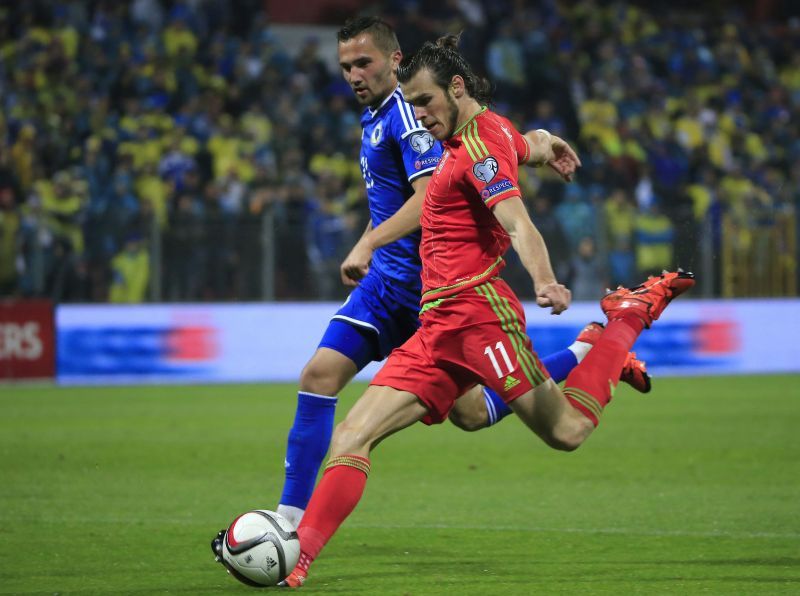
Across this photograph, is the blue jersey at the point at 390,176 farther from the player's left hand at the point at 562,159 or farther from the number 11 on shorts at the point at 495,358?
the number 11 on shorts at the point at 495,358

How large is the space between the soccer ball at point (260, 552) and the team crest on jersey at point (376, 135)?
6.41 feet

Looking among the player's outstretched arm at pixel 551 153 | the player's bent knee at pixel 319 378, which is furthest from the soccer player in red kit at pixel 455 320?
the player's bent knee at pixel 319 378

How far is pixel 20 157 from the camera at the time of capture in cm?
1777

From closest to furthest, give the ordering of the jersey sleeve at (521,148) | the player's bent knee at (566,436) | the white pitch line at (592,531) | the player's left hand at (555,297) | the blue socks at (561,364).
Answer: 1. the player's left hand at (555,297)
2. the player's bent knee at (566,436)
3. the jersey sleeve at (521,148)
4. the blue socks at (561,364)
5. the white pitch line at (592,531)

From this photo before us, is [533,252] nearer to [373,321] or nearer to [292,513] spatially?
[373,321]

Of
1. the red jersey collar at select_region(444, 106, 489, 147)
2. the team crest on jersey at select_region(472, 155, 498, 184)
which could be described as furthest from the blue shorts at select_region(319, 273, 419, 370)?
the team crest on jersey at select_region(472, 155, 498, 184)

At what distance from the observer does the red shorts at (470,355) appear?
543 centimetres

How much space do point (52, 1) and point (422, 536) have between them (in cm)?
1531

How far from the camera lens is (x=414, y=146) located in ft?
20.4

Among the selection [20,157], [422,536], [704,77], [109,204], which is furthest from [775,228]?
[422,536]

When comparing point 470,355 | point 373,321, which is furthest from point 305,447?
point 470,355

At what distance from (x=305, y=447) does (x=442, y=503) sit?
2079mm

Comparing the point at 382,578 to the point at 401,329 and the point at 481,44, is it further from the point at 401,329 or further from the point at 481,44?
the point at 481,44

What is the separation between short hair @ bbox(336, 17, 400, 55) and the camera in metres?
6.48
